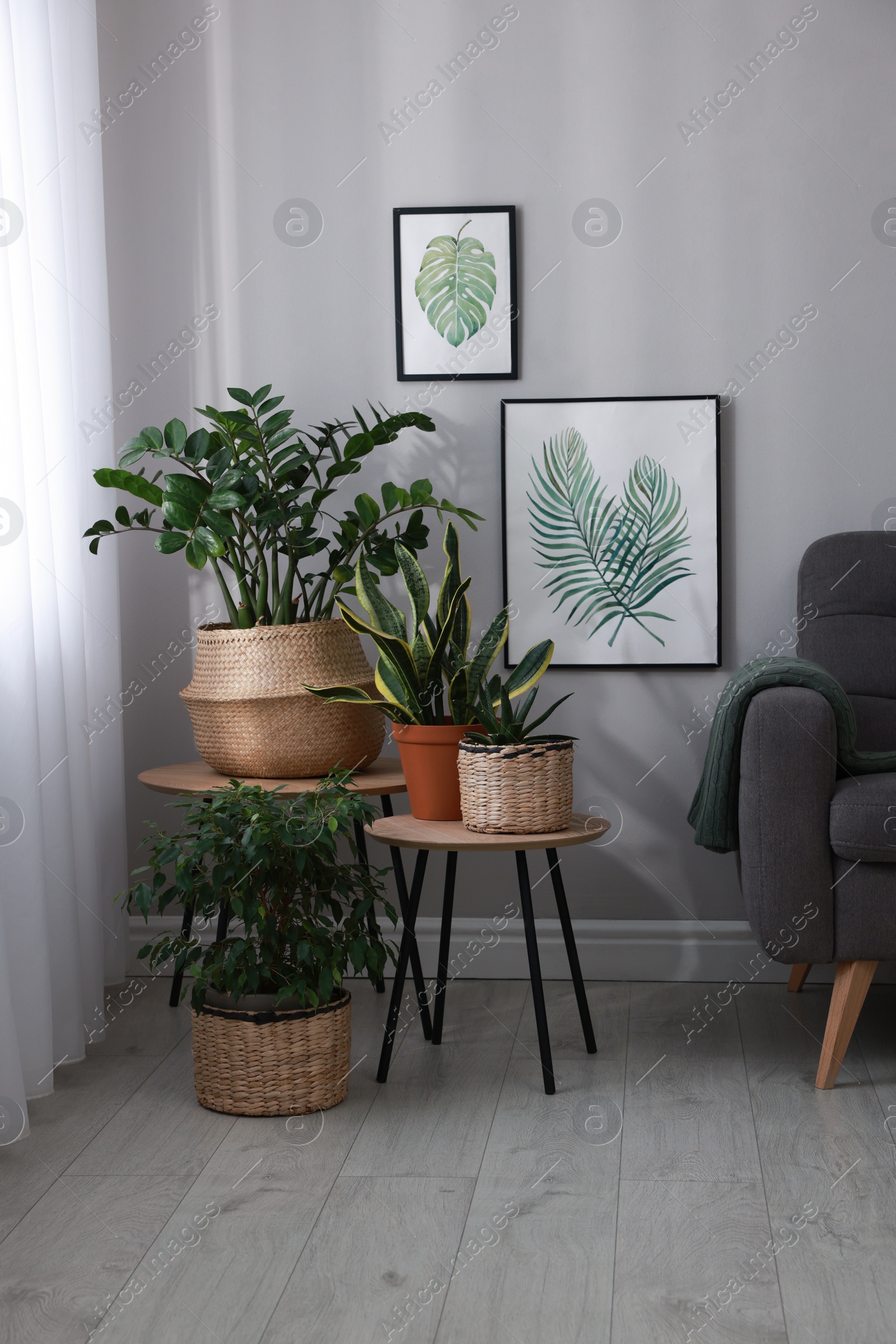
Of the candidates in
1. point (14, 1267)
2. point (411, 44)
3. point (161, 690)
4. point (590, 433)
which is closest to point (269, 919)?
point (14, 1267)

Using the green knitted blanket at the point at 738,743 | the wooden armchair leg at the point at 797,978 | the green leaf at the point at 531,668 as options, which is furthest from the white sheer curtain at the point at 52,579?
the wooden armchair leg at the point at 797,978

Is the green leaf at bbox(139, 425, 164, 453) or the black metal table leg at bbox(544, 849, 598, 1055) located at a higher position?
the green leaf at bbox(139, 425, 164, 453)

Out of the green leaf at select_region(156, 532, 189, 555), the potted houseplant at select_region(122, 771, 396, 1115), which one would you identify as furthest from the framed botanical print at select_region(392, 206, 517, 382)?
the potted houseplant at select_region(122, 771, 396, 1115)

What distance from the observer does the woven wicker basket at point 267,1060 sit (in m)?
1.92

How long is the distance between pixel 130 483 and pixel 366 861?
0.83 m

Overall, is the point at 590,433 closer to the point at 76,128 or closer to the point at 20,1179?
the point at 76,128

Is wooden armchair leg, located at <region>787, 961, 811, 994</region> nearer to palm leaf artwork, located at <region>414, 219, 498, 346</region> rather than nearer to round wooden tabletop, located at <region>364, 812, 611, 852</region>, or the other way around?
round wooden tabletop, located at <region>364, 812, 611, 852</region>

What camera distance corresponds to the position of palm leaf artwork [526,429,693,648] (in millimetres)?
2627

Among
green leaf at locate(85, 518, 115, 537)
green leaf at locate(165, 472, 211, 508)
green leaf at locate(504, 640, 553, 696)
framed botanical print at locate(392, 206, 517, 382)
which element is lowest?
green leaf at locate(504, 640, 553, 696)

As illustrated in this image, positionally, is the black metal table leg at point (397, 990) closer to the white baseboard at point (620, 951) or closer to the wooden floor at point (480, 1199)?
the wooden floor at point (480, 1199)

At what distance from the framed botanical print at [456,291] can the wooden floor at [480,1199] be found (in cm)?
146

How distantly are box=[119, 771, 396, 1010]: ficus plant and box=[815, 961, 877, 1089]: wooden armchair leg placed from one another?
0.78m

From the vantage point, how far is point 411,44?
8.62 ft

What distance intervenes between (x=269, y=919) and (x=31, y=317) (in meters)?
1.14
